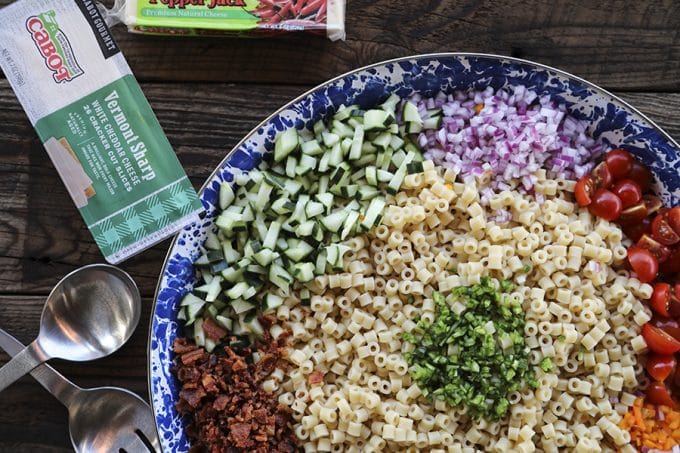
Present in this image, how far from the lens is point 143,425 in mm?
2250

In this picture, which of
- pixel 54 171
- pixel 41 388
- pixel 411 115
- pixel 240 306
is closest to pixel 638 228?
pixel 411 115

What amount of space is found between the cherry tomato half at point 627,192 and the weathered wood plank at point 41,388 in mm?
1636

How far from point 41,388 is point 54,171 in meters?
0.78

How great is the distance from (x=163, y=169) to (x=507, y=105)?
1.17 m

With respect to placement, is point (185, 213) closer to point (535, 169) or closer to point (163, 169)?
point (163, 169)

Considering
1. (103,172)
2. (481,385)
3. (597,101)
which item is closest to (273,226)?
(103,172)

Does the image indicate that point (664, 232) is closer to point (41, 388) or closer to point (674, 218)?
point (674, 218)

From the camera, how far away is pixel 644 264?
2.07 m

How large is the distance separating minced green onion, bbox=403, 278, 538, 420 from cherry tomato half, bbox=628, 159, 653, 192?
57 cm

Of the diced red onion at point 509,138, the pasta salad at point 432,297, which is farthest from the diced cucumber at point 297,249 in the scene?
the diced red onion at point 509,138

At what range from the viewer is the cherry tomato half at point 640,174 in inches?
85.5

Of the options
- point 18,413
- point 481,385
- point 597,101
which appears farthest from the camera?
point 18,413

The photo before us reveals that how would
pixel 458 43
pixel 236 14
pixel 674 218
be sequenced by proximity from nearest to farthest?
pixel 674 218 < pixel 236 14 < pixel 458 43

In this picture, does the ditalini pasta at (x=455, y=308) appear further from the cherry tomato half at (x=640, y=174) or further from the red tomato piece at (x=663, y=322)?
the cherry tomato half at (x=640, y=174)
